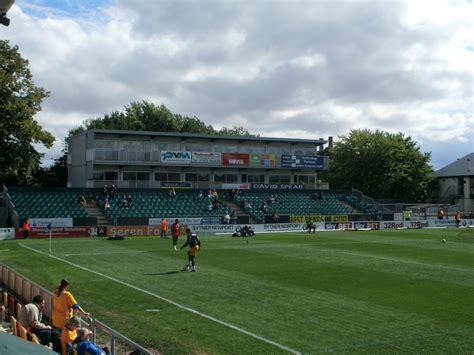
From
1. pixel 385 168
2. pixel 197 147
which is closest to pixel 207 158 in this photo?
pixel 197 147

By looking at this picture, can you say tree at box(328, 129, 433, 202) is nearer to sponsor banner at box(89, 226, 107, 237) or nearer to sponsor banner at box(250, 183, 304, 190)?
sponsor banner at box(250, 183, 304, 190)

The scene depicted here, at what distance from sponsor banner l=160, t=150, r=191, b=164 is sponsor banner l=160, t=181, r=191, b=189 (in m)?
2.26

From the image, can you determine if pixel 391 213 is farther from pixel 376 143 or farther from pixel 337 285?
pixel 337 285

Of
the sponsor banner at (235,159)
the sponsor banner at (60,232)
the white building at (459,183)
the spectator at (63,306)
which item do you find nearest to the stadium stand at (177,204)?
the sponsor banner at (60,232)

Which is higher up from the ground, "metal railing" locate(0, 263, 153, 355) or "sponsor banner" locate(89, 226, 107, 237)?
"sponsor banner" locate(89, 226, 107, 237)

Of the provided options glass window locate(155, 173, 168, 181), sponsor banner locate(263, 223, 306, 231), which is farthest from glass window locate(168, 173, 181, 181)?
sponsor banner locate(263, 223, 306, 231)

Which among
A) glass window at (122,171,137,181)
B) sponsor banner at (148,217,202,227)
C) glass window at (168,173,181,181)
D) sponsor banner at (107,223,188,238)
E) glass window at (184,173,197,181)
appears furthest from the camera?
glass window at (184,173,197,181)

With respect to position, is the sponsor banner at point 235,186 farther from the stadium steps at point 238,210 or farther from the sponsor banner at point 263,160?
the stadium steps at point 238,210

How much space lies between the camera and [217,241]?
39531 millimetres

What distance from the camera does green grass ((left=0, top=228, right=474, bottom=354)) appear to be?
41.6 feet

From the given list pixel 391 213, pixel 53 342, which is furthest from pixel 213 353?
pixel 391 213

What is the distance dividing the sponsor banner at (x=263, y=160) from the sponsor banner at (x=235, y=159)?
0.81 m

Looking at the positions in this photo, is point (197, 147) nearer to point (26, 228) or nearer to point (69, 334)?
point (26, 228)

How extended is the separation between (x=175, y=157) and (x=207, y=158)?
3556mm
